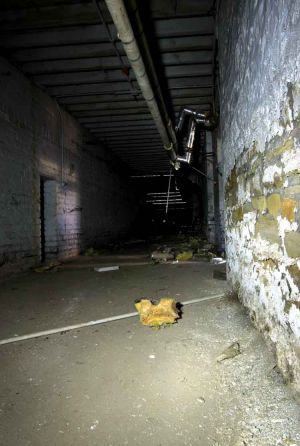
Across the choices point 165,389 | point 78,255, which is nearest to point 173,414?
point 165,389

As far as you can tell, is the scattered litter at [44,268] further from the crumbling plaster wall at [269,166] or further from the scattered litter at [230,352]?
the scattered litter at [230,352]

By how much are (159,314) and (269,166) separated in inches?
49.3

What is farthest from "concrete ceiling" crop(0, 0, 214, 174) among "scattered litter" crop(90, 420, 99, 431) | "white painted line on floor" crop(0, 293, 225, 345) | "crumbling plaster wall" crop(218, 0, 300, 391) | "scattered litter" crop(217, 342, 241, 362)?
"scattered litter" crop(90, 420, 99, 431)

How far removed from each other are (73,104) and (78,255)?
3.29 metres

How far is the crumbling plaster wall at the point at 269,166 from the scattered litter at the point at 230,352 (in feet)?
0.64

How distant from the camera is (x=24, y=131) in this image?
180 inches

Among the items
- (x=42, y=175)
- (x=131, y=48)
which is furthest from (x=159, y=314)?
(x=42, y=175)

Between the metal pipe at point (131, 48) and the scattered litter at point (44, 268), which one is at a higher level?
the metal pipe at point (131, 48)

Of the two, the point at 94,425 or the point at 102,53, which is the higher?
the point at 102,53

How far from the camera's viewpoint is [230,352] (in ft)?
5.31

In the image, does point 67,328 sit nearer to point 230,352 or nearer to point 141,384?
point 141,384

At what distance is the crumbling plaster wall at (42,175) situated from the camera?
4145mm

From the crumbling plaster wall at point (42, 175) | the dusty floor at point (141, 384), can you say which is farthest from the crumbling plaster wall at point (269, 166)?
the crumbling plaster wall at point (42, 175)

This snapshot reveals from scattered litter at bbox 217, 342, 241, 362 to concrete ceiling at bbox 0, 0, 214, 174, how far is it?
3820 mm
